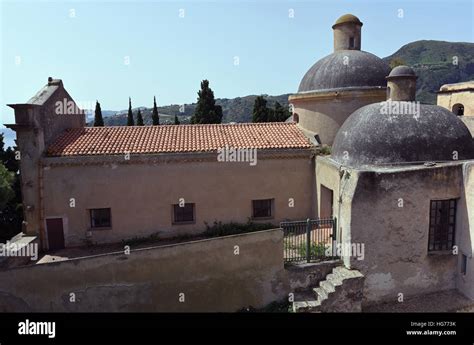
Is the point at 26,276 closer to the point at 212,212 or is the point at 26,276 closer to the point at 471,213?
the point at 212,212

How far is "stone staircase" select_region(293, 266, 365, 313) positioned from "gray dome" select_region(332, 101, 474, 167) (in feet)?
14.5

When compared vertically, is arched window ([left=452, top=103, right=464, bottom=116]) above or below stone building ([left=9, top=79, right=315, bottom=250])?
above

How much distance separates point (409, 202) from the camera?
480 inches

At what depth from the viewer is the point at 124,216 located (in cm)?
1605

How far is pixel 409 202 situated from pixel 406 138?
2.52 m

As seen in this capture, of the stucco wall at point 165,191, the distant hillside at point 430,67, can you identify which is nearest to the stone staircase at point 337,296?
the stucco wall at point 165,191

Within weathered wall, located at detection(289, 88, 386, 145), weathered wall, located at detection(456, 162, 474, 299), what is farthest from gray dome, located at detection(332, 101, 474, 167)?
weathered wall, located at detection(289, 88, 386, 145)

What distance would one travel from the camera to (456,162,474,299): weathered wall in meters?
11.9

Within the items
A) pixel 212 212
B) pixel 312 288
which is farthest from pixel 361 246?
pixel 212 212

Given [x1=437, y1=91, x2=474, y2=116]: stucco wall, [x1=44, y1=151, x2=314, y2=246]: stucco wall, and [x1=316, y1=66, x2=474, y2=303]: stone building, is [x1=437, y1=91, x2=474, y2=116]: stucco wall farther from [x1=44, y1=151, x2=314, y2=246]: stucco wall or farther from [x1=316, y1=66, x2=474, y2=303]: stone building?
[x1=44, y1=151, x2=314, y2=246]: stucco wall

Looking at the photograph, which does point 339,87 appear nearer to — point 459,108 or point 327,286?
point 327,286

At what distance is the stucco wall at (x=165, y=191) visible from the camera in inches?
615

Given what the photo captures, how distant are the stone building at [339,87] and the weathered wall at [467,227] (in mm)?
6508

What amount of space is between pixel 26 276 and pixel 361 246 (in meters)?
11.5
